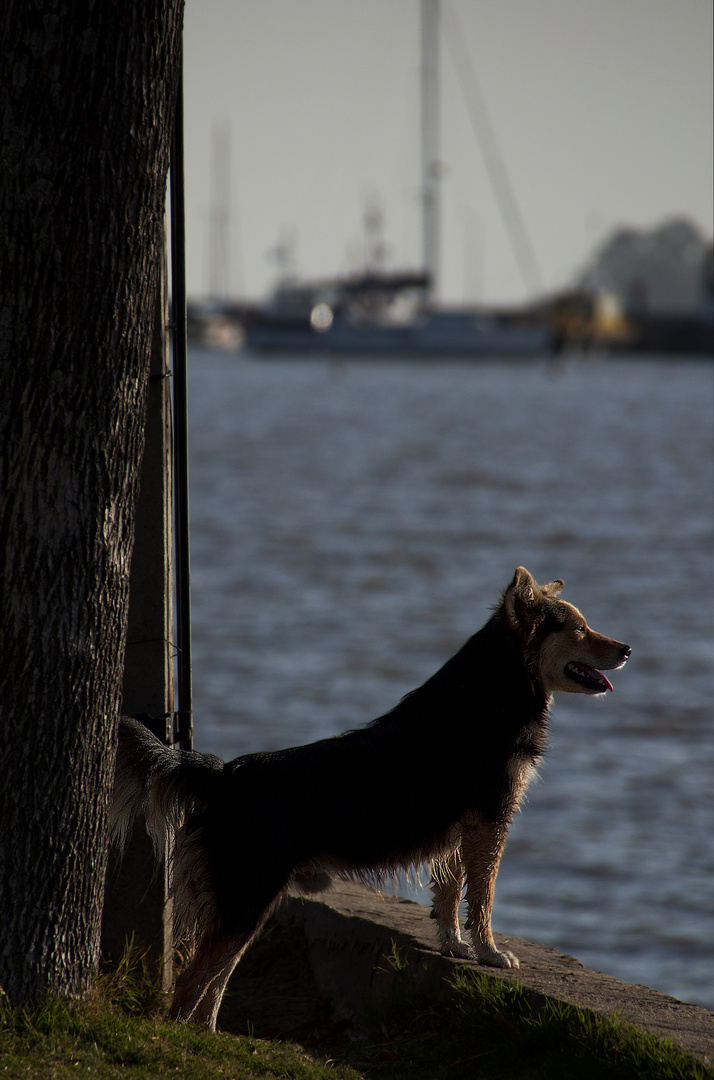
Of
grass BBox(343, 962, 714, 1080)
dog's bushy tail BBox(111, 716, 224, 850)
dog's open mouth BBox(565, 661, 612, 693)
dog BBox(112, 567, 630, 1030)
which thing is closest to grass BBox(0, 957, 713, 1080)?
grass BBox(343, 962, 714, 1080)

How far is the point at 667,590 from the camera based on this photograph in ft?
63.2

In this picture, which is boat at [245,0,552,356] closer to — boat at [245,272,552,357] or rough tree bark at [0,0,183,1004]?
boat at [245,272,552,357]

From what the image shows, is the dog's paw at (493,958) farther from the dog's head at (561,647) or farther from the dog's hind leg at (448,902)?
the dog's head at (561,647)

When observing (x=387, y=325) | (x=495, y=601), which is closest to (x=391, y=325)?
(x=387, y=325)

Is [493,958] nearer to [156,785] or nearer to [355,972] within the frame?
[355,972]

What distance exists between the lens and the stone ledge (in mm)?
4617

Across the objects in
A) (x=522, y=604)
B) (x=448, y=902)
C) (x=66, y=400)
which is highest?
(x=66, y=400)

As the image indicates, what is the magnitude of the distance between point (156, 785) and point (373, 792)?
2.60 feet

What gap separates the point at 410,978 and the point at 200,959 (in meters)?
1.00

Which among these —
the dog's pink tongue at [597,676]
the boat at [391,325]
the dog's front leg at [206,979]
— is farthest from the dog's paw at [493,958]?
the boat at [391,325]

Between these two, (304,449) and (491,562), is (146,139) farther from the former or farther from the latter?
(304,449)

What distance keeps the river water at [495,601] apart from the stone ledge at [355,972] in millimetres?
988

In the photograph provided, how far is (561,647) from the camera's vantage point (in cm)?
475

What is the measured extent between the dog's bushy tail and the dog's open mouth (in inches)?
56.0
